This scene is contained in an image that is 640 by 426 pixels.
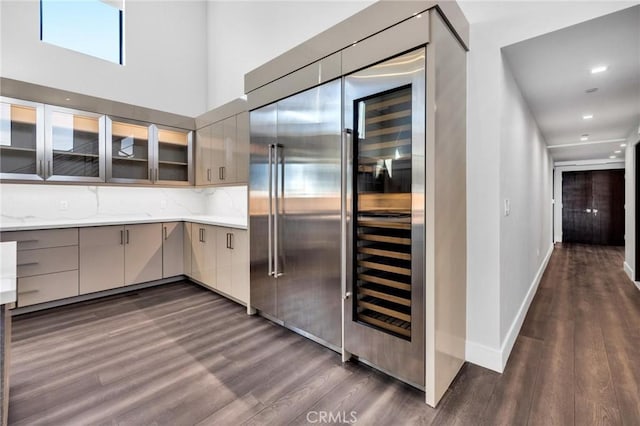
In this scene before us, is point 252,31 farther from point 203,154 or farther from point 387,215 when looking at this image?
point 387,215

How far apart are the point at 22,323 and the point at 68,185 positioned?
1606mm

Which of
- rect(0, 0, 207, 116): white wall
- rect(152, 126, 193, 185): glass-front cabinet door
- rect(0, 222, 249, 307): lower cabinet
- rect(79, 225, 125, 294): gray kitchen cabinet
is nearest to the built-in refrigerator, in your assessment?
rect(0, 222, 249, 307): lower cabinet

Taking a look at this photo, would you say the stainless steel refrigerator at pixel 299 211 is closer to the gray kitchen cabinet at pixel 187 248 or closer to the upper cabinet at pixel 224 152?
the upper cabinet at pixel 224 152

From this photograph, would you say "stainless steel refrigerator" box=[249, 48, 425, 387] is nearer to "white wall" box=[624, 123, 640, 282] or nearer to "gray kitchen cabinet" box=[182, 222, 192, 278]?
"gray kitchen cabinet" box=[182, 222, 192, 278]

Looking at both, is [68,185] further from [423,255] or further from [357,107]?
[423,255]

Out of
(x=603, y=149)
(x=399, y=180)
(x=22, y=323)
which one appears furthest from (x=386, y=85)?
(x=603, y=149)

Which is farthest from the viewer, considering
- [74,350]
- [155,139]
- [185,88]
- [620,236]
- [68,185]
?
[620,236]

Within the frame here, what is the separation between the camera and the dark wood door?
7758 mm

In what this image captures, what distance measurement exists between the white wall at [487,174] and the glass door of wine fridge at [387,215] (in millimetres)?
615

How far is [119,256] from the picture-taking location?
360cm

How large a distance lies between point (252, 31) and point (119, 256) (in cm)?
A: 335

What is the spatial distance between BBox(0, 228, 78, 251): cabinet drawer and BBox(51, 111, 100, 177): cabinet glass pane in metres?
0.73

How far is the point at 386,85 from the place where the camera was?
1861 mm

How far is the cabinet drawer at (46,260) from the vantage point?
3.00 meters
